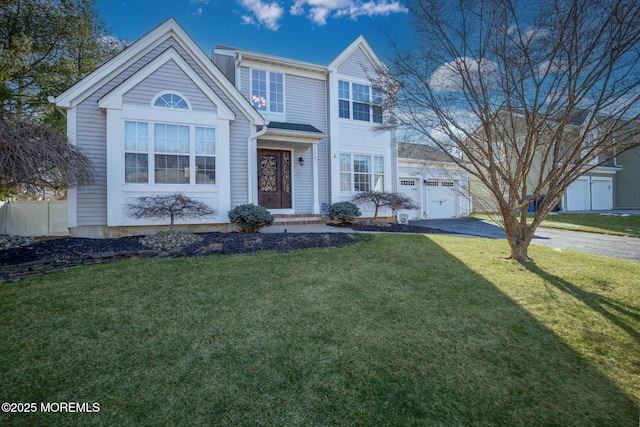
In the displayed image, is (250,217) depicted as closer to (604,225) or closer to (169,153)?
(169,153)

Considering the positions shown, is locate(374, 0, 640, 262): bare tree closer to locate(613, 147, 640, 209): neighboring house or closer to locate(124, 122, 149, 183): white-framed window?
locate(124, 122, 149, 183): white-framed window

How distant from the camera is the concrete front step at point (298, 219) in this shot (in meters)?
10.7

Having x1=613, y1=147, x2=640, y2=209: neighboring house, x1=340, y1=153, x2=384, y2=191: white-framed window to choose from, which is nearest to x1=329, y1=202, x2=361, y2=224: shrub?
x1=340, y1=153, x2=384, y2=191: white-framed window

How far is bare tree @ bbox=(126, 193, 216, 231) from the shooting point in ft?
23.7

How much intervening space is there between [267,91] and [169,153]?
4994 mm

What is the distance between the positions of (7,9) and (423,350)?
1781 cm

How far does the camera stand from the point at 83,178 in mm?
6750

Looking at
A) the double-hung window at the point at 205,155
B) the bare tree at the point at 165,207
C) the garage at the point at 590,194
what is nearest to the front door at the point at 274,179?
the double-hung window at the point at 205,155

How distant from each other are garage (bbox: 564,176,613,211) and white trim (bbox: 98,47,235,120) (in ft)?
76.3

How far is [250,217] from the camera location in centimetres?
852

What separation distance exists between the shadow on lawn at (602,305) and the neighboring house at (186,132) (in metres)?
5.34

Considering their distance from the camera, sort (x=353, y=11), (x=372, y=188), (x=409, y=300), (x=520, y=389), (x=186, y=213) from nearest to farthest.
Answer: (x=520, y=389), (x=409, y=300), (x=186, y=213), (x=353, y=11), (x=372, y=188)

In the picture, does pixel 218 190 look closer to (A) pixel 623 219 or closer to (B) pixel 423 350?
(B) pixel 423 350

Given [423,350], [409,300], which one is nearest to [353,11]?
[409,300]
